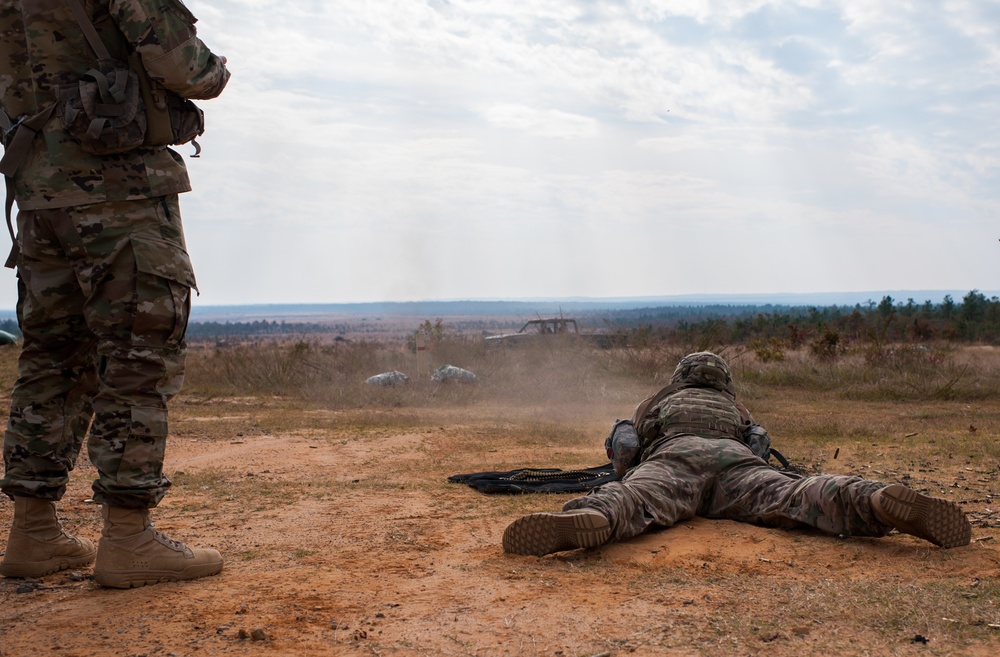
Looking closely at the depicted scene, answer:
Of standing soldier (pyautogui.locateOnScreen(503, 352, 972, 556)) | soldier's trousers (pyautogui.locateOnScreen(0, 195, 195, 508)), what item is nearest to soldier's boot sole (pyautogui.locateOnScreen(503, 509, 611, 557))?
standing soldier (pyautogui.locateOnScreen(503, 352, 972, 556))

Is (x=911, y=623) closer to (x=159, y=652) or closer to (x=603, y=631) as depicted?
(x=603, y=631)

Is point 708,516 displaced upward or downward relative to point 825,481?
downward

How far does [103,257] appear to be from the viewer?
10.9ft

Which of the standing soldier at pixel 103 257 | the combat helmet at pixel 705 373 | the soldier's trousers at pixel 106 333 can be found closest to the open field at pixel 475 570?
the standing soldier at pixel 103 257

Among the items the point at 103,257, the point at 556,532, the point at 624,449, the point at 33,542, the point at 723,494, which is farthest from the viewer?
the point at 624,449

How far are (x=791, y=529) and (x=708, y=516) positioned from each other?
44cm

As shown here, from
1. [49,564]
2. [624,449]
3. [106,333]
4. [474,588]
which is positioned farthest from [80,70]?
[624,449]

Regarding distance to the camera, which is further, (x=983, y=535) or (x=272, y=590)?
(x=983, y=535)

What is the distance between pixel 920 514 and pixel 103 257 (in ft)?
11.1

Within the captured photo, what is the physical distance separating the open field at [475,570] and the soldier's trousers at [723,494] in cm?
10

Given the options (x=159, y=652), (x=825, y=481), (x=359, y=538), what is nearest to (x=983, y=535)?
(x=825, y=481)

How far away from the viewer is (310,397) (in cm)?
1205

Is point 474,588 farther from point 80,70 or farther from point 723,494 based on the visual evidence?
point 80,70

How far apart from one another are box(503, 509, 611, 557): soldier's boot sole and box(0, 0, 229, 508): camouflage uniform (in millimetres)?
1431
